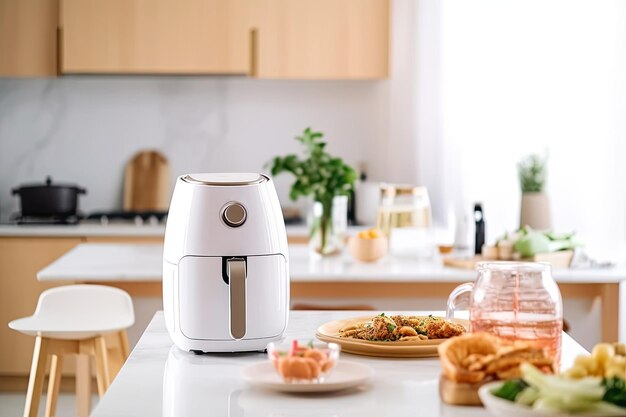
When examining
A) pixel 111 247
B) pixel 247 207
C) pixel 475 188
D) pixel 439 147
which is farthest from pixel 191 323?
pixel 439 147

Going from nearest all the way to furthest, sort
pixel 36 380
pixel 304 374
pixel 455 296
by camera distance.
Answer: pixel 304 374 → pixel 455 296 → pixel 36 380

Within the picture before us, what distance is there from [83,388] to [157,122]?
2.06 meters

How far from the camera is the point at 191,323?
1720 millimetres

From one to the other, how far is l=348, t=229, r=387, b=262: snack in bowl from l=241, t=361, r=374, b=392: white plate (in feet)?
6.43

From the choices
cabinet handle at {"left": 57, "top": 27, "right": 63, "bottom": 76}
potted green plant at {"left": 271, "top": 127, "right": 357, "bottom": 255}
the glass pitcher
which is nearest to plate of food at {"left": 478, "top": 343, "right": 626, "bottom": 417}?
the glass pitcher

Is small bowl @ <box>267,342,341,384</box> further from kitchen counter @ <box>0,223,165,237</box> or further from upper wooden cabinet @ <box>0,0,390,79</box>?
upper wooden cabinet @ <box>0,0,390,79</box>

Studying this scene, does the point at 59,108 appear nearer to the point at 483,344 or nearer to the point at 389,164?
the point at 389,164

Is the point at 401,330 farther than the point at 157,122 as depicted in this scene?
No

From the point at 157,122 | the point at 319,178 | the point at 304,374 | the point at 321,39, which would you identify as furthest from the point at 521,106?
the point at 304,374

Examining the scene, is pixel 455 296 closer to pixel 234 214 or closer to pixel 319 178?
pixel 234 214

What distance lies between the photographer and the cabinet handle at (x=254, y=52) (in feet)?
15.9

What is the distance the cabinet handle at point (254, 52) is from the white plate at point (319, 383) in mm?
3468

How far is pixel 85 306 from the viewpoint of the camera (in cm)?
311

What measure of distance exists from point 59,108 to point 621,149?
9.46ft
